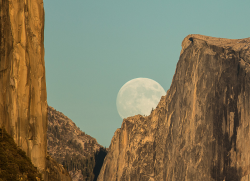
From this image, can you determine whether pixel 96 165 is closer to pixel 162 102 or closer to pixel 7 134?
pixel 162 102

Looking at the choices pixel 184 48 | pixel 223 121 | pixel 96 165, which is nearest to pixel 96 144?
pixel 96 165

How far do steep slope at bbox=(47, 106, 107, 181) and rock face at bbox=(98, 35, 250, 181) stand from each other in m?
32.2

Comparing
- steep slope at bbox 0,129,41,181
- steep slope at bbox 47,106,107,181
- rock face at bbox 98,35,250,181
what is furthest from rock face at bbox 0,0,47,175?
steep slope at bbox 47,106,107,181

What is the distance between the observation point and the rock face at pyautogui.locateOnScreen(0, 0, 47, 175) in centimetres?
2422

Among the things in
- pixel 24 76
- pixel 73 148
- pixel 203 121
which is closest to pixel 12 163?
pixel 24 76

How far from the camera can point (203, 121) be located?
3629 inches

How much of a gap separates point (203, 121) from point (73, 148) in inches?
3177

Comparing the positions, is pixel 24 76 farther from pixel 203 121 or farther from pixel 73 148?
pixel 73 148

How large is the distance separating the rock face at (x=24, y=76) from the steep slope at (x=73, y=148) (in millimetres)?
112409

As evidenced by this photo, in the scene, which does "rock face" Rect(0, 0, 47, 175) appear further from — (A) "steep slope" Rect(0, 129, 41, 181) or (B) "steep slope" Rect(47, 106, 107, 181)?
(B) "steep slope" Rect(47, 106, 107, 181)

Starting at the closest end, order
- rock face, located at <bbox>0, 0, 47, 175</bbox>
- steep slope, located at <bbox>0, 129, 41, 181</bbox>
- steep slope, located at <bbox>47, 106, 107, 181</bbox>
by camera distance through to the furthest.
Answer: steep slope, located at <bbox>0, 129, 41, 181</bbox>
rock face, located at <bbox>0, 0, 47, 175</bbox>
steep slope, located at <bbox>47, 106, 107, 181</bbox>

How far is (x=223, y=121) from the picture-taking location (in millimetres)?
90125

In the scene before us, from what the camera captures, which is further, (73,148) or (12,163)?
(73,148)

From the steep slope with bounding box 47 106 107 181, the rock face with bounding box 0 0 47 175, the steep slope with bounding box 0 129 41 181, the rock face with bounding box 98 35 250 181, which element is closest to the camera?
the steep slope with bounding box 0 129 41 181
